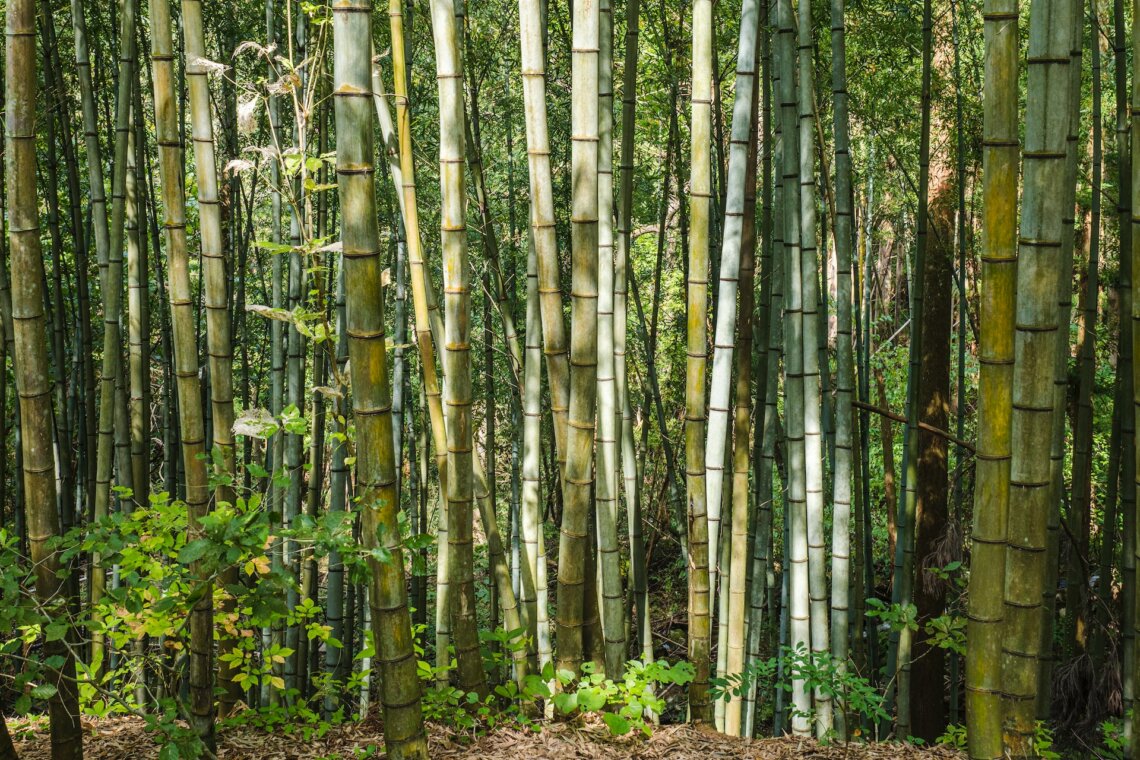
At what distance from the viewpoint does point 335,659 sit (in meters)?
4.05

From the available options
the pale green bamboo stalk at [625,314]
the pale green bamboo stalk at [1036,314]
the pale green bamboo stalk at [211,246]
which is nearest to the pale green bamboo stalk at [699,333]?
the pale green bamboo stalk at [625,314]

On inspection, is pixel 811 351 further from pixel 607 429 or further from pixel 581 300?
pixel 581 300

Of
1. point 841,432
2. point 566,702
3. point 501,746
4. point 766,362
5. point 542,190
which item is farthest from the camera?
point 766,362

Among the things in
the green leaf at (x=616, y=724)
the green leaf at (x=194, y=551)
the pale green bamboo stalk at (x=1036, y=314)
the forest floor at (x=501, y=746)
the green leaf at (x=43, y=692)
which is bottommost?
the forest floor at (x=501, y=746)

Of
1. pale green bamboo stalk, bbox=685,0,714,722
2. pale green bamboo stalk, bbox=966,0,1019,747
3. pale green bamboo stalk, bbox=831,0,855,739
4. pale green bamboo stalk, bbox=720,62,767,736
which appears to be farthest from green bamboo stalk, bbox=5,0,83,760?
pale green bamboo stalk, bbox=831,0,855,739

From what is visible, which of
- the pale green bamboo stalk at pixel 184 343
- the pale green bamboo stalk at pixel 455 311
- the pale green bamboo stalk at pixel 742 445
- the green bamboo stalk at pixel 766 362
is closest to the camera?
the pale green bamboo stalk at pixel 184 343

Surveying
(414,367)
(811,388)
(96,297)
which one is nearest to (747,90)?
(811,388)

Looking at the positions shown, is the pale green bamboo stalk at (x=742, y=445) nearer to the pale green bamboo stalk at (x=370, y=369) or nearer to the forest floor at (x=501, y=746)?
the forest floor at (x=501, y=746)

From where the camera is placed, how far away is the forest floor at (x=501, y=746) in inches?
90.5

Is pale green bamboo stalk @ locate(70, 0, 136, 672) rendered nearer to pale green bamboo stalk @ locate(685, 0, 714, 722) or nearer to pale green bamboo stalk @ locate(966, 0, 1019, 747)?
pale green bamboo stalk @ locate(685, 0, 714, 722)

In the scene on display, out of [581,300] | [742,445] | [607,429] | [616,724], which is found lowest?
[616,724]

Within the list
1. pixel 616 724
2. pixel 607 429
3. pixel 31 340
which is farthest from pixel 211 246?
pixel 616 724

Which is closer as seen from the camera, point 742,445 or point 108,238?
point 742,445

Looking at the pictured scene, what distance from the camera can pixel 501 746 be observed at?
2.35m
